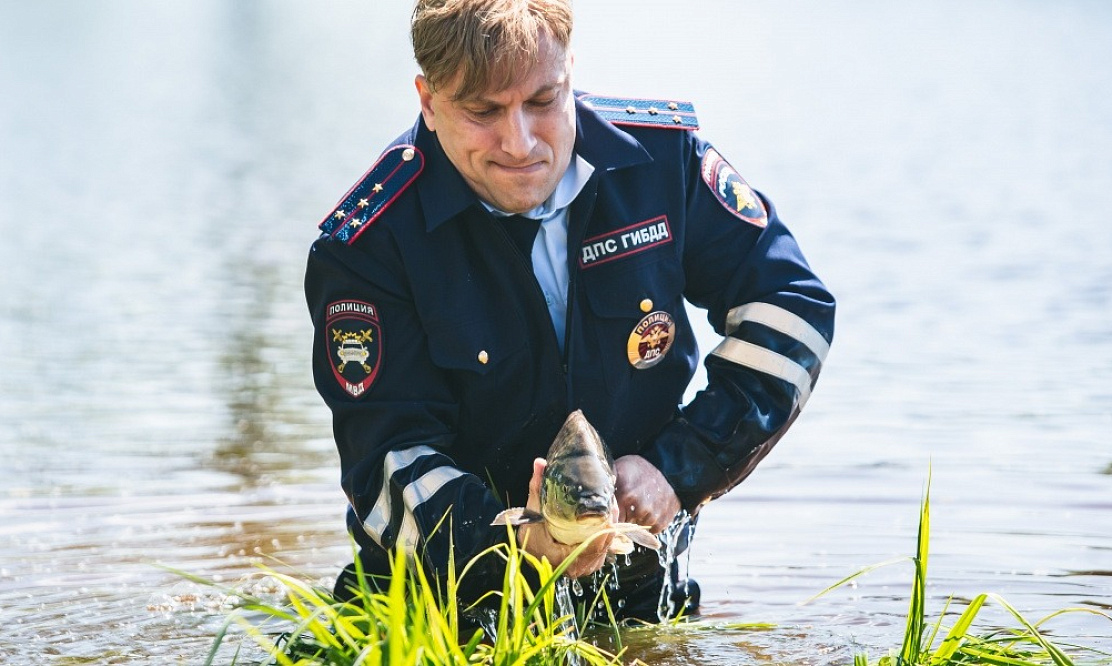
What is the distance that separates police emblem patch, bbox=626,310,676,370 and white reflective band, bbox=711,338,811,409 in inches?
6.4

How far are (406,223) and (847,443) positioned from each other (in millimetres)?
3384

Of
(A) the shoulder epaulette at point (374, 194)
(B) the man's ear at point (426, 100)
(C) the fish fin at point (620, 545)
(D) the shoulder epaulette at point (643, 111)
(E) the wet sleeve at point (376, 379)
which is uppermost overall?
(D) the shoulder epaulette at point (643, 111)

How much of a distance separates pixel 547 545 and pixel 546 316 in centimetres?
70

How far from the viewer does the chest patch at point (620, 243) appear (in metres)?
3.75

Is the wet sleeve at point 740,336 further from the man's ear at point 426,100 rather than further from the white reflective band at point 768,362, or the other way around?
the man's ear at point 426,100

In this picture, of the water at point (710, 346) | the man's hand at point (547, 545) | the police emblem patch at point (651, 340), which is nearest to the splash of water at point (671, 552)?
the water at point (710, 346)

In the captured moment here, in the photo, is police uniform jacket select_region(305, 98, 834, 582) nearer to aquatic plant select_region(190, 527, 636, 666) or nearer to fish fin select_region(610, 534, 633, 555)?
fish fin select_region(610, 534, 633, 555)

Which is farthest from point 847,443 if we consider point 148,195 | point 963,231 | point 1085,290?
point 148,195

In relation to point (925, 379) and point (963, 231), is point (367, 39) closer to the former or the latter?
point (963, 231)

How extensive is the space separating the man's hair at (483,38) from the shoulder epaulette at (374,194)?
0.45 m

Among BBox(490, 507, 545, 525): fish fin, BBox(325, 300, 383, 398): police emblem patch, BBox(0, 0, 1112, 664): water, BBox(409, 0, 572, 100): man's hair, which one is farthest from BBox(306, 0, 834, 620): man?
BBox(0, 0, 1112, 664): water

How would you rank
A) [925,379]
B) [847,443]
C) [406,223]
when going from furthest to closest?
[925,379]
[847,443]
[406,223]

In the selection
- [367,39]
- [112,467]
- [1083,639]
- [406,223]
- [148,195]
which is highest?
[367,39]

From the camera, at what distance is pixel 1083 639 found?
387 cm
